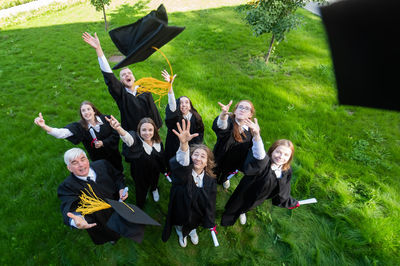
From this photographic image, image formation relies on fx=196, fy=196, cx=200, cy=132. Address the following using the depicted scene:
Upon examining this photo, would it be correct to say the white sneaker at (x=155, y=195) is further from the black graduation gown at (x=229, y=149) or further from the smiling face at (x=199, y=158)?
the smiling face at (x=199, y=158)

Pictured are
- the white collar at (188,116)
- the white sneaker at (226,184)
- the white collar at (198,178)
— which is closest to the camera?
the white collar at (198,178)

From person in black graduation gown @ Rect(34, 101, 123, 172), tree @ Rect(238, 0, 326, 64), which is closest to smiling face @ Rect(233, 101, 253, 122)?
person in black graduation gown @ Rect(34, 101, 123, 172)

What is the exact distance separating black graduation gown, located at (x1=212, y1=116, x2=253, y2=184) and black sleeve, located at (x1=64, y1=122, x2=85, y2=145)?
2.00 meters

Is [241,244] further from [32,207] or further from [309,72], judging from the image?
[309,72]

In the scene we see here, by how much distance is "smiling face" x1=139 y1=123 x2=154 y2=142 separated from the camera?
9.05 ft

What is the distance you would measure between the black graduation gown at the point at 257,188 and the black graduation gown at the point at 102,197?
137cm

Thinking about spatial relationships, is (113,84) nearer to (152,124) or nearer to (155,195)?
(152,124)

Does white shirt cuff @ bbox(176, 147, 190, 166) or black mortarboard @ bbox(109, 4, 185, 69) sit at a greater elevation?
black mortarboard @ bbox(109, 4, 185, 69)

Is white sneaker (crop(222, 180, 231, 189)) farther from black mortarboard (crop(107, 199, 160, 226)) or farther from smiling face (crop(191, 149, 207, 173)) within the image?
black mortarboard (crop(107, 199, 160, 226))

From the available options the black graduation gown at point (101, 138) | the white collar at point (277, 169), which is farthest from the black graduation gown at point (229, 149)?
the black graduation gown at point (101, 138)

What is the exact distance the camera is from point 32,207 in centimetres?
321

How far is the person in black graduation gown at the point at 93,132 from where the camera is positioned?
9.41 feet

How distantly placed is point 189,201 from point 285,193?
131 centimetres

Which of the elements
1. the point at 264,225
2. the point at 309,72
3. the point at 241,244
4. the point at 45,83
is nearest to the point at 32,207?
the point at 241,244
